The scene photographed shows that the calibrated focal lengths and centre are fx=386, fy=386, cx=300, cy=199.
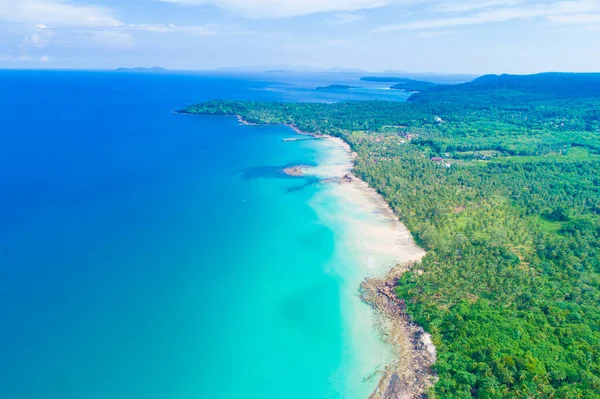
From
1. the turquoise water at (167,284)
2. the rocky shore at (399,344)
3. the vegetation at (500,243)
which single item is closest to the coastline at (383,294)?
the rocky shore at (399,344)

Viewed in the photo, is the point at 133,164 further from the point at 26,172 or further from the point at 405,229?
the point at 405,229

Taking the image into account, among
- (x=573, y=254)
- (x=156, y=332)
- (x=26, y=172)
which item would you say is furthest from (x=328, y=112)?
(x=156, y=332)

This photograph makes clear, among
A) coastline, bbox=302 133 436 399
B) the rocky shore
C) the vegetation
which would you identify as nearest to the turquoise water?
the rocky shore

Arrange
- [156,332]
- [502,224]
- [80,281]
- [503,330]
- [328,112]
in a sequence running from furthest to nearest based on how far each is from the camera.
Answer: [328,112], [502,224], [80,281], [156,332], [503,330]

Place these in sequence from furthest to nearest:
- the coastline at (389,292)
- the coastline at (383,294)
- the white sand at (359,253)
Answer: the white sand at (359,253)
the coastline at (383,294)
the coastline at (389,292)

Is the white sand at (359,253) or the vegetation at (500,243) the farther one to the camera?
the white sand at (359,253)

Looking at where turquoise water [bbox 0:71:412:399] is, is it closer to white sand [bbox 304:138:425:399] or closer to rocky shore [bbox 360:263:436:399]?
white sand [bbox 304:138:425:399]

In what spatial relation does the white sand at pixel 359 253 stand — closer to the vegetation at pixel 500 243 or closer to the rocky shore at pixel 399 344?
the rocky shore at pixel 399 344
